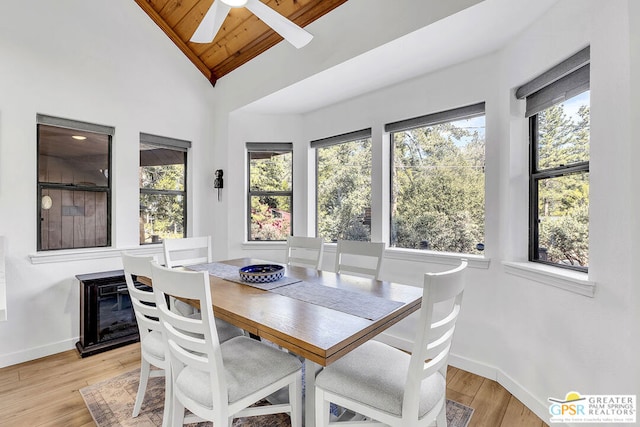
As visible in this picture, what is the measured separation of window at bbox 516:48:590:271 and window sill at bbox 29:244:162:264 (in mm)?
3473

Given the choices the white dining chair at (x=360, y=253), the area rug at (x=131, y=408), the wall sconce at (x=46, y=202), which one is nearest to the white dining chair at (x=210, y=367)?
the area rug at (x=131, y=408)

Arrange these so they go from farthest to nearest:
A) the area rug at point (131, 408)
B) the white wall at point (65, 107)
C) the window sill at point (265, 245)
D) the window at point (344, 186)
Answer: the window sill at point (265, 245), the window at point (344, 186), the white wall at point (65, 107), the area rug at point (131, 408)

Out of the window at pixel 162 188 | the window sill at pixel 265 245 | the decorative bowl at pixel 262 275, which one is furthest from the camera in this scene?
the window sill at pixel 265 245

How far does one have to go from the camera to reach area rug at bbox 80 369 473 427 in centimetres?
176

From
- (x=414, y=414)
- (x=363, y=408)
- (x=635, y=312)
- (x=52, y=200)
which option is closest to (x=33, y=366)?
(x=52, y=200)

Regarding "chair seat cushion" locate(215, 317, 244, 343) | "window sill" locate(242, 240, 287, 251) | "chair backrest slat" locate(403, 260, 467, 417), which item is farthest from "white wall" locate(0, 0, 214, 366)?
"chair backrest slat" locate(403, 260, 467, 417)

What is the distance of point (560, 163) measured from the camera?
1.93m

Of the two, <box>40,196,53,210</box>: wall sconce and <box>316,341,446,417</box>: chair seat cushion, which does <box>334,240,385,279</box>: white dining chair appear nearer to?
<box>316,341,446,417</box>: chair seat cushion

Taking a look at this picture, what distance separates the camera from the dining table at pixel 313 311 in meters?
1.13

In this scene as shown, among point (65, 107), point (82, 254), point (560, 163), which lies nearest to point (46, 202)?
point (82, 254)

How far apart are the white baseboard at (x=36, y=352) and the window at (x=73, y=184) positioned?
86 centimetres

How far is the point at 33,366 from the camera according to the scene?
2.44m

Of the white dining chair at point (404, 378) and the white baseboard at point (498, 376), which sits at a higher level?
the white dining chair at point (404, 378)

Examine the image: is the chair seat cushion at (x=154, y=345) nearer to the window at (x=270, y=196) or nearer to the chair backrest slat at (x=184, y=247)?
the chair backrest slat at (x=184, y=247)
